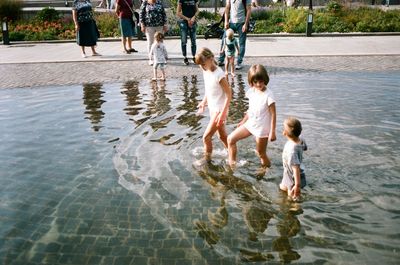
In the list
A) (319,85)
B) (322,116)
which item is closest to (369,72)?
(319,85)

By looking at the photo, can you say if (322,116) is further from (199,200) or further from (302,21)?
(302,21)

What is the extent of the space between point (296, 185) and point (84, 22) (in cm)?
1142

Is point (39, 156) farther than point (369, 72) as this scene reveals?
No

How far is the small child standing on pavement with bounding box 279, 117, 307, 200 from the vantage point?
461 cm

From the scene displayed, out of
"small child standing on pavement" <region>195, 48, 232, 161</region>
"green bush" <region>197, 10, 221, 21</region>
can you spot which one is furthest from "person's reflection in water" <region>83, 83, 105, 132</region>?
"green bush" <region>197, 10, 221, 21</region>

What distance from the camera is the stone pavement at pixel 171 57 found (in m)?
12.3

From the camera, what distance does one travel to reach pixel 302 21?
67.7 feet

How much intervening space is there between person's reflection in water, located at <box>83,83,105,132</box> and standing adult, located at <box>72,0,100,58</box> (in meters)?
3.79

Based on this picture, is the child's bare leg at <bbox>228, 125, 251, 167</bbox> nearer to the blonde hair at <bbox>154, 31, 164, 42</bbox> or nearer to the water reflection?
the water reflection

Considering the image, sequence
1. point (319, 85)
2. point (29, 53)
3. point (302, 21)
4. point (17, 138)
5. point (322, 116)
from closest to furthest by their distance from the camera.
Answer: point (17, 138), point (322, 116), point (319, 85), point (29, 53), point (302, 21)

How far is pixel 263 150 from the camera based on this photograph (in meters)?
5.60

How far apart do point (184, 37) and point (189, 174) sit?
8.01m

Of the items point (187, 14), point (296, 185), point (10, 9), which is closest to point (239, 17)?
point (187, 14)

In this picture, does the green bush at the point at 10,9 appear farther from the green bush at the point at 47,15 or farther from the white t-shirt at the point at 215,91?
the white t-shirt at the point at 215,91
